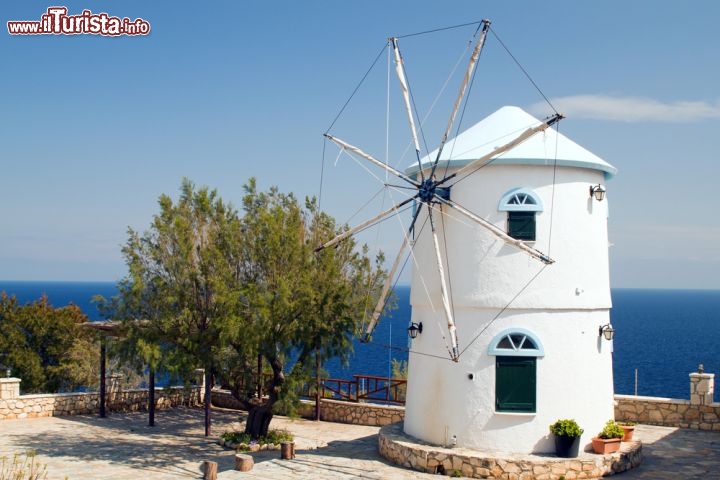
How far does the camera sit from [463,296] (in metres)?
15.0

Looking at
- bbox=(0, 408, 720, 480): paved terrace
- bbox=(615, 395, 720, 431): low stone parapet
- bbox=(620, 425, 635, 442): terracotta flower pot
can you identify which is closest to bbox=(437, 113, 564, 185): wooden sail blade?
bbox=(0, 408, 720, 480): paved terrace

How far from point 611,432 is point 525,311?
9.14 feet

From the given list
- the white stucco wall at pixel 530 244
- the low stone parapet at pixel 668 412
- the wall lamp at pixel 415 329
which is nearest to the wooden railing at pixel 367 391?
the wall lamp at pixel 415 329

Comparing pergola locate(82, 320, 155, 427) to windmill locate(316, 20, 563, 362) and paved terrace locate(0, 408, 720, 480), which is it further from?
windmill locate(316, 20, 563, 362)

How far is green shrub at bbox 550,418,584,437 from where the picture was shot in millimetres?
13938

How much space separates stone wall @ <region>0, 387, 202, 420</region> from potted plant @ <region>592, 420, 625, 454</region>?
1025cm

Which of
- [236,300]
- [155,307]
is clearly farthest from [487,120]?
[155,307]

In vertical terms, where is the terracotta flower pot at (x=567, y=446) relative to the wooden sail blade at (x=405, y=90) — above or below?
below

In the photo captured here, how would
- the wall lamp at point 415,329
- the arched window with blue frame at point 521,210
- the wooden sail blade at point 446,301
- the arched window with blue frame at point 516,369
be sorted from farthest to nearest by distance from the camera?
the wall lamp at point 415,329 → the arched window with blue frame at point 521,210 → the arched window with blue frame at point 516,369 → the wooden sail blade at point 446,301

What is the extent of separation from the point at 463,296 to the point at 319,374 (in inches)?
153

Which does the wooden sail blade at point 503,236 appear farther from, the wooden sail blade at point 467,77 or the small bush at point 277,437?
the small bush at point 277,437

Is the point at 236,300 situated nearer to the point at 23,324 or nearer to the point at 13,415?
the point at 13,415

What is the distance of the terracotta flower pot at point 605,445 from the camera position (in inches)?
560

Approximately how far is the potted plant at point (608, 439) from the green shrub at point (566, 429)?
1.66 feet
